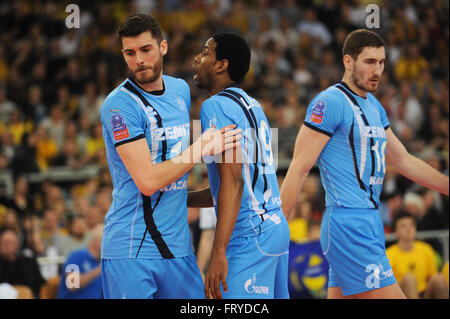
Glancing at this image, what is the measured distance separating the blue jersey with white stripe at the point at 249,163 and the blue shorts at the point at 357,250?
846mm

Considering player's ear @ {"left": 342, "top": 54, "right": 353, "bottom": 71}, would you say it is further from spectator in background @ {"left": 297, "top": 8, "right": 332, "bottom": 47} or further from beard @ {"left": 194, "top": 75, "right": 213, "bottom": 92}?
spectator in background @ {"left": 297, "top": 8, "right": 332, "bottom": 47}

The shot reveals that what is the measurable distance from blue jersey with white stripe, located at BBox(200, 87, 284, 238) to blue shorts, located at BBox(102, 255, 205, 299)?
0.41 m

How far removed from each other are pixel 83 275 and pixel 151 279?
3553 millimetres

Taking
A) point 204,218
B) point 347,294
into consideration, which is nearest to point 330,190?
point 347,294

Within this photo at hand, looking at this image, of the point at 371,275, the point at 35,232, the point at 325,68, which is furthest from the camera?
the point at 325,68

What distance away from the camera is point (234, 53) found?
4.52 m

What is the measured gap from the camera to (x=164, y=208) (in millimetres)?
4281

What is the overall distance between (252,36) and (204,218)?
7.66 meters

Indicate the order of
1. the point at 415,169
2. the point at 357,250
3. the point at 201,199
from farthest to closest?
the point at 415,169, the point at 357,250, the point at 201,199

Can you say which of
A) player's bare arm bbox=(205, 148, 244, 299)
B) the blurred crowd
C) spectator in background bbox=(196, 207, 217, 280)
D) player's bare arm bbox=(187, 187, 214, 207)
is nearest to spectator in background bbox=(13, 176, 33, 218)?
the blurred crowd

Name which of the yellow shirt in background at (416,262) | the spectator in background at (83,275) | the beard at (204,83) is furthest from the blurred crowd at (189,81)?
the beard at (204,83)

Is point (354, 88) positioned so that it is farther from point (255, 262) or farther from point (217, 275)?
point (217, 275)

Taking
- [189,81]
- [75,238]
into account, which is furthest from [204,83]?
[189,81]

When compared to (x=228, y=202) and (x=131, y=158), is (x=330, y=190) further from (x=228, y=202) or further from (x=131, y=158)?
(x=131, y=158)
